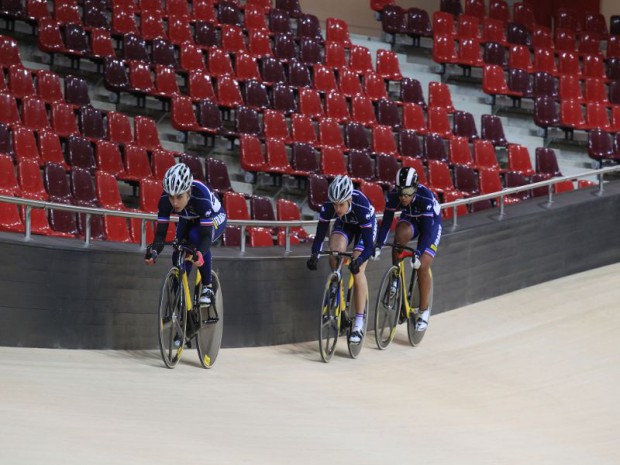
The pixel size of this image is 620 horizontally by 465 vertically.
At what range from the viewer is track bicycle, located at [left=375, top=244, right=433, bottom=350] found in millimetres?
9469

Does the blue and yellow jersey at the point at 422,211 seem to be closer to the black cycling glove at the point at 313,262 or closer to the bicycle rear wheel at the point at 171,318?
the black cycling glove at the point at 313,262

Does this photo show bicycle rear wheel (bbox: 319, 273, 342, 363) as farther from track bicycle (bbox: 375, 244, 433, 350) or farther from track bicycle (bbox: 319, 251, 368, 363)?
track bicycle (bbox: 375, 244, 433, 350)

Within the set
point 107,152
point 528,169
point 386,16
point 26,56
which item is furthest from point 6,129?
point 386,16

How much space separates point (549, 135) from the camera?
50.7 ft

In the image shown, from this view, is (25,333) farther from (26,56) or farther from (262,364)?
(26,56)

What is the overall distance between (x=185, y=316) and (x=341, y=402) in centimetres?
118

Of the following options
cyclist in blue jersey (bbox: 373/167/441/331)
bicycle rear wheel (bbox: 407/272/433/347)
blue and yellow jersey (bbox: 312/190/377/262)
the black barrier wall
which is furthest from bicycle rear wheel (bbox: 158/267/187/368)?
bicycle rear wheel (bbox: 407/272/433/347)


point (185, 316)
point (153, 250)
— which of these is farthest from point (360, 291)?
point (153, 250)

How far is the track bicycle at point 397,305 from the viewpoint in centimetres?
947

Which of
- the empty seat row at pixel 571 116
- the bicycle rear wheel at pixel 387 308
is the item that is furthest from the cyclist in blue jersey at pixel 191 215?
the empty seat row at pixel 571 116

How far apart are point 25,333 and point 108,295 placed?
24.5 inches

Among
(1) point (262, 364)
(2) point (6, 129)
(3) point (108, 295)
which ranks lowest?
(1) point (262, 364)

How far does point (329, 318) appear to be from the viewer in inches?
352

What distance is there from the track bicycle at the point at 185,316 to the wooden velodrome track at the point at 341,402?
0.14 m
